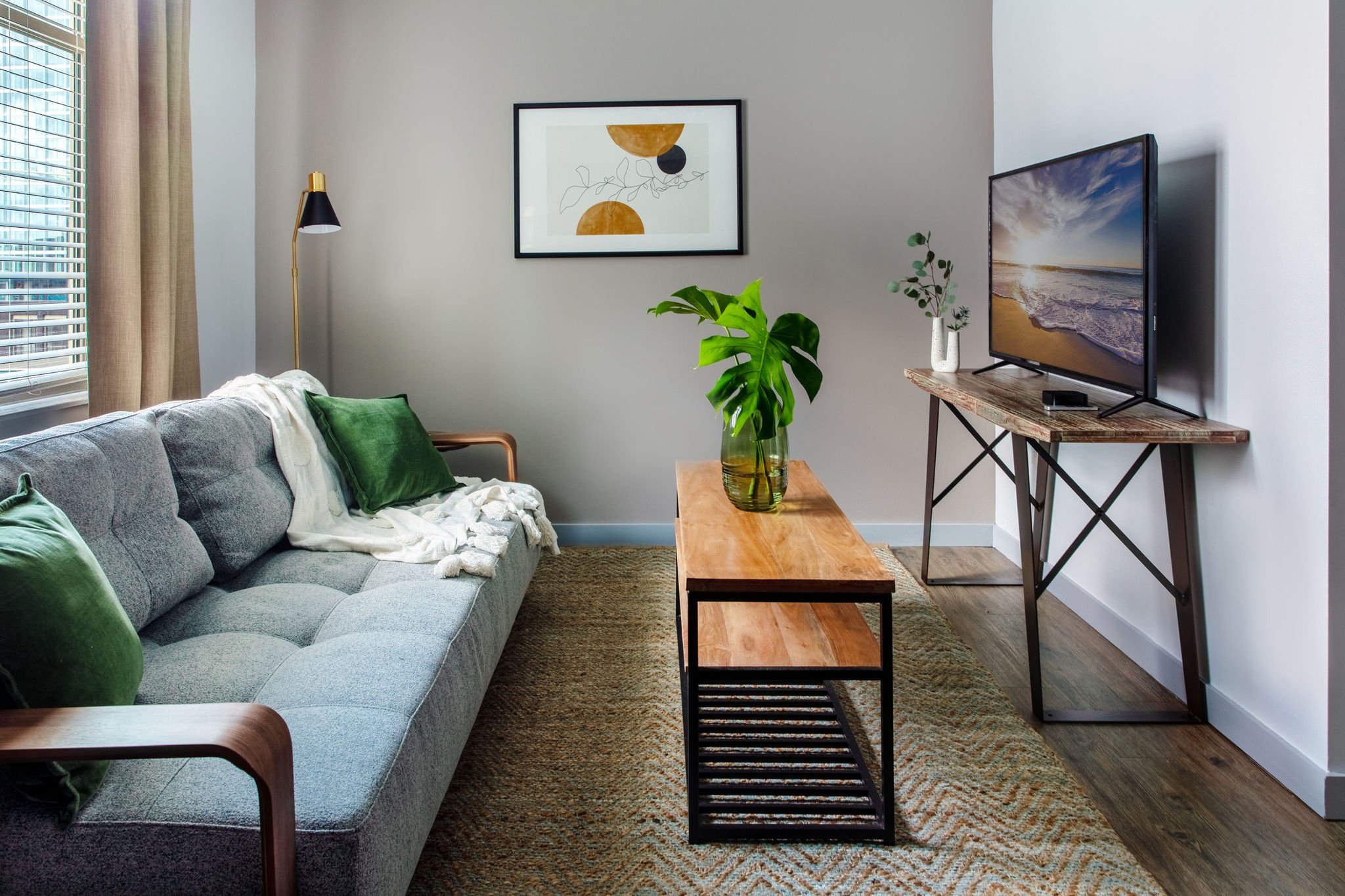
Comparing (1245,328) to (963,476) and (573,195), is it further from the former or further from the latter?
(573,195)

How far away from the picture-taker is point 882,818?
2.01 meters

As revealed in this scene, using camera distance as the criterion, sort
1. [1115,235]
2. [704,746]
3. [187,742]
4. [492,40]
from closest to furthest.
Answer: [187,742] → [704,746] → [1115,235] → [492,40]

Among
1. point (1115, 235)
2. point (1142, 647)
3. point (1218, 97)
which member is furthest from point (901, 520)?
point (1218, 97)

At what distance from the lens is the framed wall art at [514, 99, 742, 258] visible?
13.4 feet

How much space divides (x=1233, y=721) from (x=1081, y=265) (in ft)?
4.16

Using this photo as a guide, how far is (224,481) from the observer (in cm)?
259

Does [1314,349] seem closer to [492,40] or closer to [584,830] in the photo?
[584,830]

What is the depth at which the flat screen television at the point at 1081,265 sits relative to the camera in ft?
7.99

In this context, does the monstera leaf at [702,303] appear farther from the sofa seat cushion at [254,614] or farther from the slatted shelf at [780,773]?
the sofa seat cushion at [254,614]

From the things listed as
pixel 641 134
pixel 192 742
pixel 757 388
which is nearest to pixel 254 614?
pixel 192 742

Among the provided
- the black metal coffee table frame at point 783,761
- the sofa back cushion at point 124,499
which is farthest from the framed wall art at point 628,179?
the black metal coffee table frame at point 783,761

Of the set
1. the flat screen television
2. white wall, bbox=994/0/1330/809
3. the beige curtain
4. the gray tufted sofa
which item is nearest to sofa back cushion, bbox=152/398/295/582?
the gray tufted sofa

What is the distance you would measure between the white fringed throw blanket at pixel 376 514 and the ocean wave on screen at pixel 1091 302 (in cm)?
175

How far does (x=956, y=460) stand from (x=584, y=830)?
2744 mm
